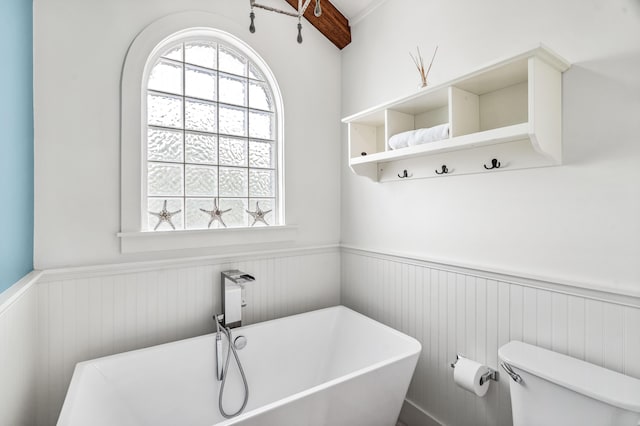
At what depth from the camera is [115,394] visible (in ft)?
4.97

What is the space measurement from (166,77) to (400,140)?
57.4 inches

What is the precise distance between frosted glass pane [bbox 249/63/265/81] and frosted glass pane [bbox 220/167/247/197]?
0.67 m

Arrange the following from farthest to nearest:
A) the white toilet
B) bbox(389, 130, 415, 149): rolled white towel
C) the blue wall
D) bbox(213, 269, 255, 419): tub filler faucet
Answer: bbox(213, 269, 255, 419): tub filler faucet → bbox(389, 130, 415, 149): rolled white towel → the blue wall → the white toilet

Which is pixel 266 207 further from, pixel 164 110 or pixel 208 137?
pixel 164 110

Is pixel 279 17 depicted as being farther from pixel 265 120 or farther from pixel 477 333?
pixel 477 333

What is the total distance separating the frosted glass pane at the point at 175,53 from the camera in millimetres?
1945

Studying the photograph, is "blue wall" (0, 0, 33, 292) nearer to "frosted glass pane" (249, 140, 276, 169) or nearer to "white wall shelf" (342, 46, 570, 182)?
"frosted glass pane" (249, 140, 276, 169)

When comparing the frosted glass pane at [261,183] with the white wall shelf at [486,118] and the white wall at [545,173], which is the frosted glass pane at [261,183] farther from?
the white wall at [545,173]

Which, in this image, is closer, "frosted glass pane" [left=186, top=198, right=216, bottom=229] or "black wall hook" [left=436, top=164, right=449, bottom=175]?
"black wall hook" [left=436, top=164, right=449, bottom=175]

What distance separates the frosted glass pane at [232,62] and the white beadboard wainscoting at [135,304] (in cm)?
126

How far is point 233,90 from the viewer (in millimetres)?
2168

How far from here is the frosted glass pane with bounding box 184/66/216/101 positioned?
201cm

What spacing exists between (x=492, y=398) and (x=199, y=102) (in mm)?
2350

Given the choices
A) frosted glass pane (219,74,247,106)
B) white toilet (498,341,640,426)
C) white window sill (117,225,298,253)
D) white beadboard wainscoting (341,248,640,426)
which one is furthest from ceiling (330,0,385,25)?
white toilet (498,341,640,426)
